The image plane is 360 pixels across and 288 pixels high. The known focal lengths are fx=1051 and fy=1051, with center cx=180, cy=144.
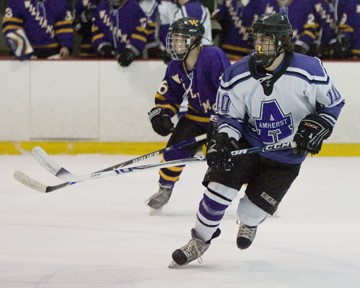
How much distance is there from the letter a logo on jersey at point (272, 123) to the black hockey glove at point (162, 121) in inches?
47.0

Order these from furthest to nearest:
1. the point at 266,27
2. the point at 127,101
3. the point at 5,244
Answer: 1. the point at 127,101
2. the point at 5,244
3. the point at 266,27

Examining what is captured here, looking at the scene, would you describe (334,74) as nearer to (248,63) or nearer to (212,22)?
(212,22)

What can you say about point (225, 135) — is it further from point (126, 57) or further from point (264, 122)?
point (126, 57)

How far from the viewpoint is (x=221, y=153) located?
3744 mm

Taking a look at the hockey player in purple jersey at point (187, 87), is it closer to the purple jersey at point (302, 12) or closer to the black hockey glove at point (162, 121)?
the black hockey glove at point (162, 121)

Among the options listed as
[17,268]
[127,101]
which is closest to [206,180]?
[17,268]

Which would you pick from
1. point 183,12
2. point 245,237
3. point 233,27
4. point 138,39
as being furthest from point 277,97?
→ point 233,27

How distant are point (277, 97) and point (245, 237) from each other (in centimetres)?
56

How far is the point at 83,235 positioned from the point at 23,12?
3.35m

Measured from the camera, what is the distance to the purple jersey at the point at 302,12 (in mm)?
7535

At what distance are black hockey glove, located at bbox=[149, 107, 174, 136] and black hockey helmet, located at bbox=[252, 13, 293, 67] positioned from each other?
4.33ft

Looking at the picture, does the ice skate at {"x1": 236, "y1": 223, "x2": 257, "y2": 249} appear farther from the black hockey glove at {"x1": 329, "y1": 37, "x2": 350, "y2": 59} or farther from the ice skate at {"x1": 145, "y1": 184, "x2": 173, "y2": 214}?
the black hockey glove at {"x1": 329, "y1": 37, "x2": 350, "y2": 59}

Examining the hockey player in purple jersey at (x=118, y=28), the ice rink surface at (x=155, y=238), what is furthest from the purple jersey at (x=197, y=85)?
the hockey player in purple jersey at (x=118, y=28)

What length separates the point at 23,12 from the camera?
760cm
